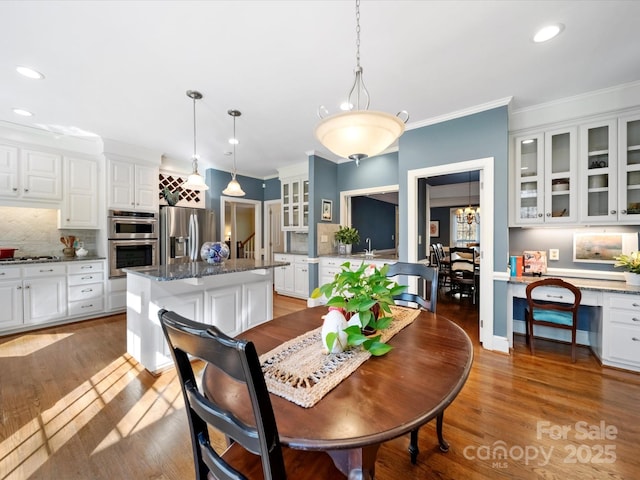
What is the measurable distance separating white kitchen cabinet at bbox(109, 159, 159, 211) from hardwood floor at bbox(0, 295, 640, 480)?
7.62 feet

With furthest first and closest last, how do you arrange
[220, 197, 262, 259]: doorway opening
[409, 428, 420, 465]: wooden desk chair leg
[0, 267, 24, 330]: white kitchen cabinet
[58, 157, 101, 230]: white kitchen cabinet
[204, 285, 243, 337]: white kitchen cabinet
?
[220, 197, 262, 259]: doorway opening, [58, 157, 101, 230]: white kitchen cabinet, [0, 267, 24, 330]: white kitchen cabinet, [204, 285, 243, 337]: white kitchen cabinet, [409, 428, 420, 465]: wooden desk chair leg

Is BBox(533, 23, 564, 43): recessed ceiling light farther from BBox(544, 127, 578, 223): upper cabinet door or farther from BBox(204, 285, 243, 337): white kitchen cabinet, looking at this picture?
BBox(204, 285, 243, 337): white kitchen cabinet

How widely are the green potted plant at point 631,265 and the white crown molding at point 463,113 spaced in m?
1.89

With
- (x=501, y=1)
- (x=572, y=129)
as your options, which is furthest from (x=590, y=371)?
(x=501, y=1)

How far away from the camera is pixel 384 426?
70 centimetres

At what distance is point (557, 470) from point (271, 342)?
5.53 ft

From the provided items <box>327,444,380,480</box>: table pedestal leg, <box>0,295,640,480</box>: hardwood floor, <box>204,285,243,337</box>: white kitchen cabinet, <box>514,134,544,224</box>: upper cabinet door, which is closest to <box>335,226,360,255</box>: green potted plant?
<box>204,285,243,337</box>: white kitchen cabinet

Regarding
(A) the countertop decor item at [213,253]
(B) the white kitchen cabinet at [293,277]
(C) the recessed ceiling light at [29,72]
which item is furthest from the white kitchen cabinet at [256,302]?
(C) the recessed ceiling light at [29,72]

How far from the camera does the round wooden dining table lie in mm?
673

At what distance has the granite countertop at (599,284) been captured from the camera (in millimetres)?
2354

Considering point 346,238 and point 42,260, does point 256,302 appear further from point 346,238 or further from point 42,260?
point 42,260

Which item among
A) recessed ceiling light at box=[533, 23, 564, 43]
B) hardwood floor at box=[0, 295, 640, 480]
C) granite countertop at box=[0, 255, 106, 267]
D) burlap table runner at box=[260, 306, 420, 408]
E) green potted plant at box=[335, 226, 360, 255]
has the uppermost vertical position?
recessed ceiling light at box=[533, 23, 564, 43]

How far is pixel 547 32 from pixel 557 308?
2.35m

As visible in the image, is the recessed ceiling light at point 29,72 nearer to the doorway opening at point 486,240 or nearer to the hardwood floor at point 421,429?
the hardwood floor at point 421,429
